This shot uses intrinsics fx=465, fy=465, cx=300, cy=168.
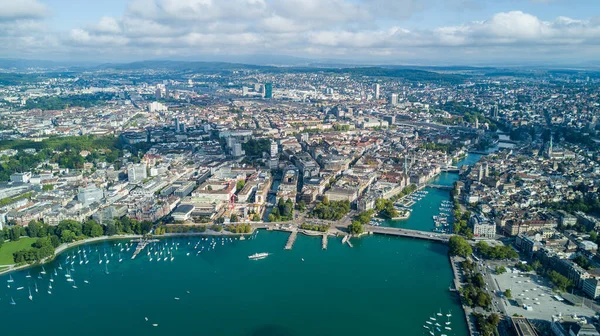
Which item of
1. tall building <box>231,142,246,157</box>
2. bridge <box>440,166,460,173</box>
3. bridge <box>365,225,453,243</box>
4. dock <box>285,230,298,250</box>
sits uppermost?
tall building <box>231,142,246,157</box>

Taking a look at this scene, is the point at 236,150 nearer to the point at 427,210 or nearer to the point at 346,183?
the point at 346,183

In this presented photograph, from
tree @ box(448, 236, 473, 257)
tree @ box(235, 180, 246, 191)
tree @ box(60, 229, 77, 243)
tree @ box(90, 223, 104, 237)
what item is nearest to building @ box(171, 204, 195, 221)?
tree @ box(90, 223, 104, 237)

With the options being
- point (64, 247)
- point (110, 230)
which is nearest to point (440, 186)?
point (110, 230)

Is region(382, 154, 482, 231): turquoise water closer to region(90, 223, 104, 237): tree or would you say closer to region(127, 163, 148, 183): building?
region(90, 223, 104, 237): tree

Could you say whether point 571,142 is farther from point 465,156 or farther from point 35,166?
point 35,166

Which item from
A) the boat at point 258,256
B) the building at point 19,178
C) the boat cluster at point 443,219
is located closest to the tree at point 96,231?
the boat at point 258,256

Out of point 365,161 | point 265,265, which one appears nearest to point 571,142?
point 365,161
